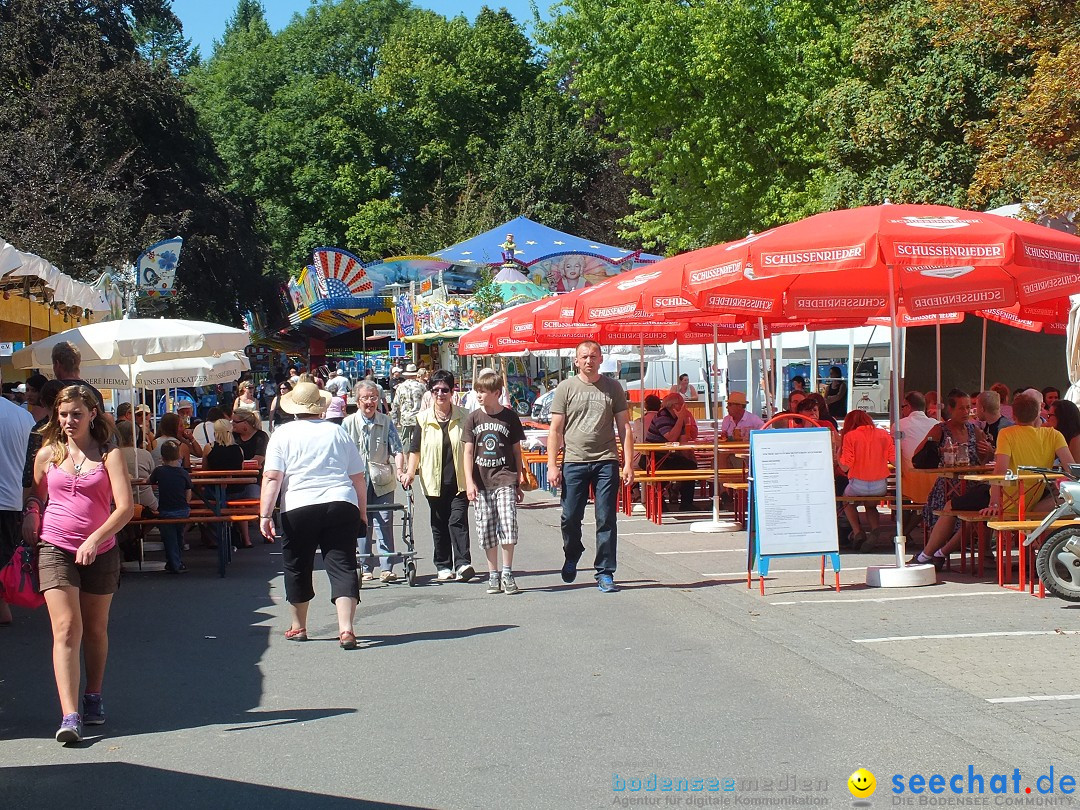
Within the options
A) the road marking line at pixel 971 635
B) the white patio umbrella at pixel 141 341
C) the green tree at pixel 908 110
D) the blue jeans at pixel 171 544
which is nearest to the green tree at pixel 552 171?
the green tree at pixel 908 110

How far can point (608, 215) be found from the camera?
55.5 meters

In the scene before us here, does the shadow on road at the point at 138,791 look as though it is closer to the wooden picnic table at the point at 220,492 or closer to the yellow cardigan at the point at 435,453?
the yellow cardigan at the point at 435,453

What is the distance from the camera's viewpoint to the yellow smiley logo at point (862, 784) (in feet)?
16.4

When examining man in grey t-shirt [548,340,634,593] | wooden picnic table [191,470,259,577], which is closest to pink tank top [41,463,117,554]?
man in grey t-shirt [548,340,634,593]

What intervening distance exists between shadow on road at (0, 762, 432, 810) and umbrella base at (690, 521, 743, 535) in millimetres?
9027

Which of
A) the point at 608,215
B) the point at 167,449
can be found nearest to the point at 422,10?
the point at 608,215

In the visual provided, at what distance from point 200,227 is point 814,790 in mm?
35256

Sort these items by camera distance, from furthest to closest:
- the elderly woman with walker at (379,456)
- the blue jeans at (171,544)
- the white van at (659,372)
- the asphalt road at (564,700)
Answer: the white van at (659,372)
the blue jeans at (171,544)
the elderly woman with walker at (379,456)
the asphalt road at (564,700)

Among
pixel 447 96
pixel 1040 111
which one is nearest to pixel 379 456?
pixel 1040 111

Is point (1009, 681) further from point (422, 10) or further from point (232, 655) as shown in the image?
point (422, 10)

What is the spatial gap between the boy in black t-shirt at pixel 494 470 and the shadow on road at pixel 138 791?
4777 mm

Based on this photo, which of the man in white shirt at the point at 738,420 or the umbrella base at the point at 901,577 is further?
the man in white shirt at the point at 738,420

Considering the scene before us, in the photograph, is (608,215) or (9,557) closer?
(9,557)

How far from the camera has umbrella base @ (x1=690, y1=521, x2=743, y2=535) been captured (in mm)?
13859
